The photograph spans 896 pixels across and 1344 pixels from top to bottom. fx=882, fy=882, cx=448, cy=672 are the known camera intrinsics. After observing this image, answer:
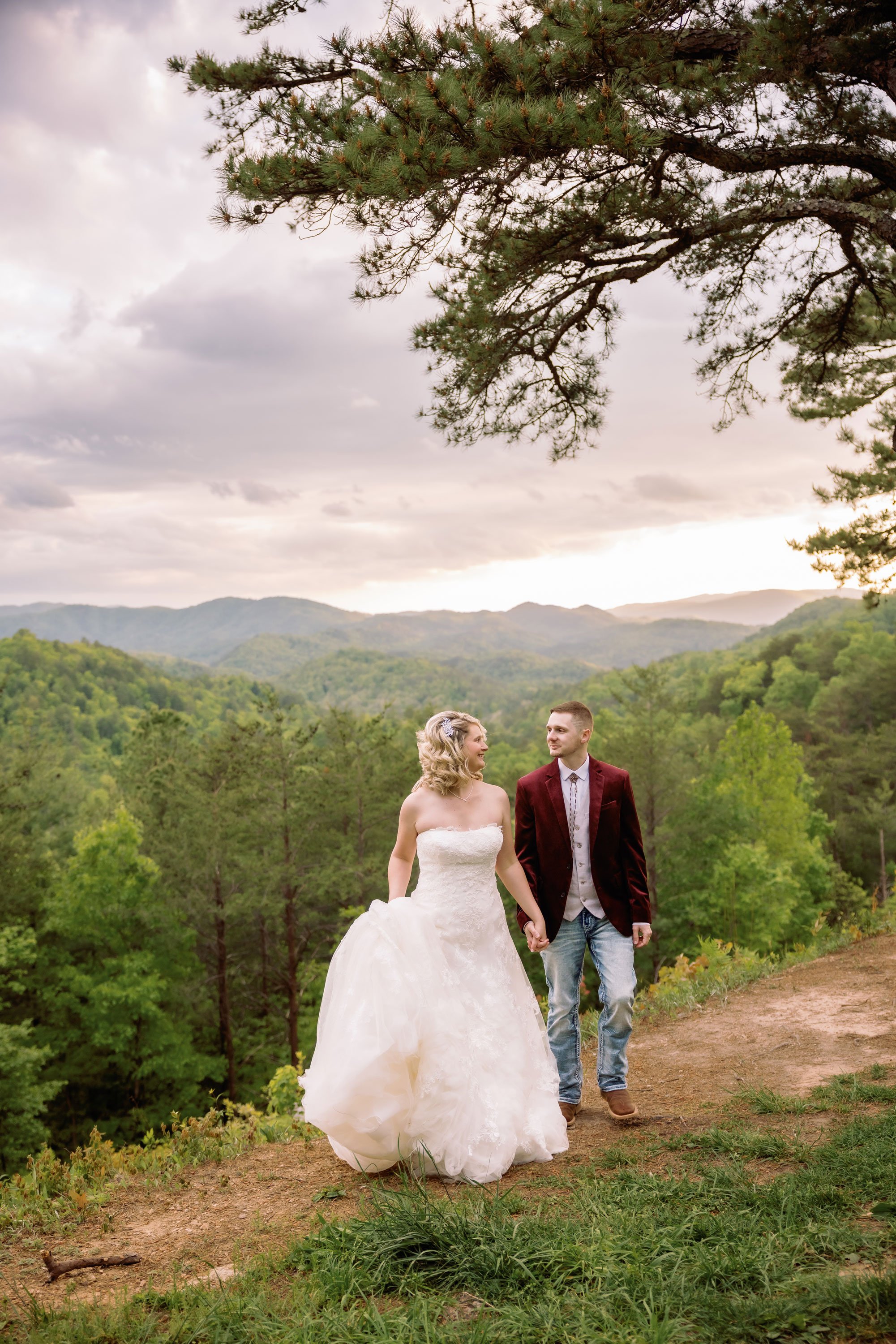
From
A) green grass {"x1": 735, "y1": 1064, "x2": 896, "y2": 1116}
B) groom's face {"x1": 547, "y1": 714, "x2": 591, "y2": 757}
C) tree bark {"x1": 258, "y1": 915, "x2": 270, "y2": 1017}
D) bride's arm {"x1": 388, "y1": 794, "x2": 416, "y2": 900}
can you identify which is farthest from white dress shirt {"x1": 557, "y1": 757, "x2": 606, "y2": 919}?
tree bark {"x1": 258, "y1": 915, "x2": 270, "y2": 1017}

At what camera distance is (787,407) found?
31.3ft

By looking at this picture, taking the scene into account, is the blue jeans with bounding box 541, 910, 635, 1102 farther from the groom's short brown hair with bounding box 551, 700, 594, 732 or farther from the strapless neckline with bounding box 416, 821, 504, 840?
the groom's short brown hair with bounding box 551, 700, 594, 732

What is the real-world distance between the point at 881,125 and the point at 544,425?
3.01 metres

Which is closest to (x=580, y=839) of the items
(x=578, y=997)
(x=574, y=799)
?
(x=574, y=799)

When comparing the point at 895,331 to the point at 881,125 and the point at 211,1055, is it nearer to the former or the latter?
the point at 881,125

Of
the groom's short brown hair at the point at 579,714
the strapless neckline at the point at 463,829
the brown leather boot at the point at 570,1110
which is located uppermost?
the groom's short brown hair at the point at 579,714

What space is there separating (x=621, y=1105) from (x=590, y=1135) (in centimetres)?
24

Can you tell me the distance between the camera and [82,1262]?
336 cm

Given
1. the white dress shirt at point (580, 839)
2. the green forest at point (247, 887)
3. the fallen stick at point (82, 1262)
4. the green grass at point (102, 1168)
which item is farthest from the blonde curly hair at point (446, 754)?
the green forest at point (247, 887)

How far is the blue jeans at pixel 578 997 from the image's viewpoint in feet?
14.9

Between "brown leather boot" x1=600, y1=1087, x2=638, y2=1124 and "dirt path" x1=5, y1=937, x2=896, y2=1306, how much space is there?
0.06 metres

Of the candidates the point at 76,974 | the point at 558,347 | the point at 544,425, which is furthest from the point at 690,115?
the point at 76,974

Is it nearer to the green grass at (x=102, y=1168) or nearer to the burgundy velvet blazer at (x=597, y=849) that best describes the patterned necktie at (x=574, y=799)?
the burgundy velvet blazer at (x=597, y=849)

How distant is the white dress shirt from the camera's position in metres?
4.62
